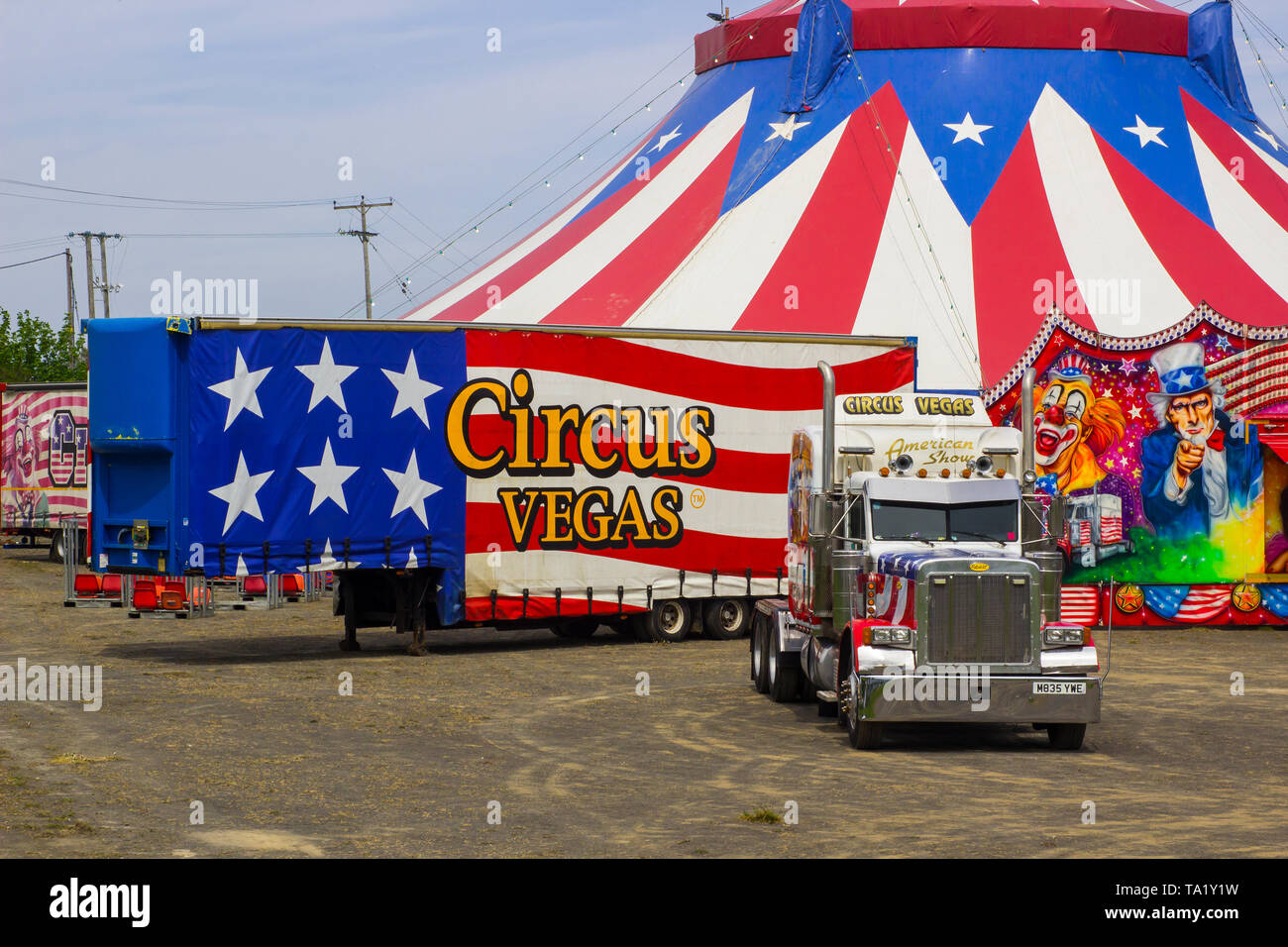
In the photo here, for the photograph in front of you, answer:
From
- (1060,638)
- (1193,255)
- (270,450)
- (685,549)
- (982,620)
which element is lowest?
(1060,638)

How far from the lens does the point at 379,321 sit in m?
21.3

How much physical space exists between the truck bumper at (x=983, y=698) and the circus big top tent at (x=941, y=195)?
13633mm

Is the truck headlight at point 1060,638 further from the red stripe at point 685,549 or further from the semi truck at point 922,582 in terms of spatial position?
the red stripe at point 685,549

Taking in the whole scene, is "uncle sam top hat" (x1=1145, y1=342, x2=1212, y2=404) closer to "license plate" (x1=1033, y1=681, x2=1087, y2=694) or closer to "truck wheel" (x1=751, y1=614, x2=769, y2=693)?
"truck wheel" (x1=751, y1=614, x2=769, y2=693)

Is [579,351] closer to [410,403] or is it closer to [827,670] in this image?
[410,403]

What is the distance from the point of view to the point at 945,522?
15797 millimetres

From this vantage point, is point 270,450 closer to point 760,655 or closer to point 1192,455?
point 760,655

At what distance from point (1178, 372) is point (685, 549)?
9.05m

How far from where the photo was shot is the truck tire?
2441 centimetres

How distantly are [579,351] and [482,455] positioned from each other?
209cm

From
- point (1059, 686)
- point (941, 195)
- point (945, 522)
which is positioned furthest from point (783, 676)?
point (941, 195)

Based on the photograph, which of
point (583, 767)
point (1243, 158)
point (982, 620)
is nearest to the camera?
point (583, 767)

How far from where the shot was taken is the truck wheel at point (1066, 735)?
14523 millimetres
